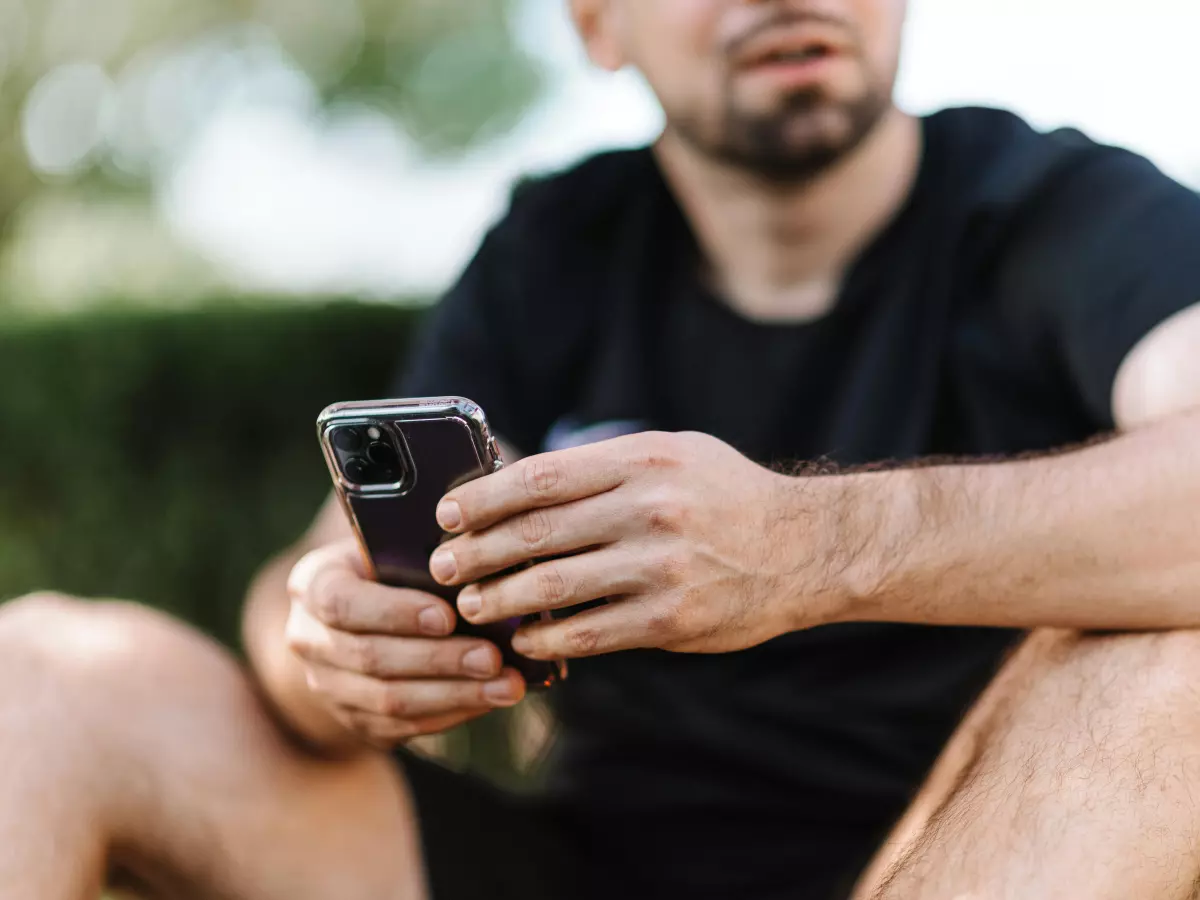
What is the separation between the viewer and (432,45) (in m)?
16.5

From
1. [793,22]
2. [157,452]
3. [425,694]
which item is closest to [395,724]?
[425,694]

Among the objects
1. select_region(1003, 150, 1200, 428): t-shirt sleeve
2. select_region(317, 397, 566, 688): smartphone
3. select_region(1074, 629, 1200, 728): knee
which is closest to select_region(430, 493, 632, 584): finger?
select_region(317, 397, 566, 688): smartphone

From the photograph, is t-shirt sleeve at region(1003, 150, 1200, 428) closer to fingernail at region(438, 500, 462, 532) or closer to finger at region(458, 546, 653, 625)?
finger at region(458, 546, 653, 625)

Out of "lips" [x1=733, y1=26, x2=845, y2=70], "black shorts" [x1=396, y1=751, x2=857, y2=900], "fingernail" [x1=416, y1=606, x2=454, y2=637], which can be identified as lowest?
"black shorts" [x1=396, y1=751, x2=857, y2=900]

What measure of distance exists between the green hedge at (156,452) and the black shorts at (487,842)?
2.06 metres

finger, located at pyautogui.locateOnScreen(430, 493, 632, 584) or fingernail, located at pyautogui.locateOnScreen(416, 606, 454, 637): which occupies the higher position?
finger, located at pyautogui.locateOnScreen(430, 493, 632, 584)

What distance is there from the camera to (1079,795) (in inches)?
47.7

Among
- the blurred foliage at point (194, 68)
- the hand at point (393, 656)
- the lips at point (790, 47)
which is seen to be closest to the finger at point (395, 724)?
the hand at point (393, 656)

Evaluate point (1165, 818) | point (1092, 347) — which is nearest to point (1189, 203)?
point (1092, 347)

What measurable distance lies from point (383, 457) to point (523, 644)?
0.94 feet

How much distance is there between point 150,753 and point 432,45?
644 inches

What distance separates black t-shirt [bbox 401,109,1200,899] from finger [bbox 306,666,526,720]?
1.91 ft

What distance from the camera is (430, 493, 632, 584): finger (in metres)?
1.22

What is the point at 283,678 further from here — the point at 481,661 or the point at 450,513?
the point at 450,513
